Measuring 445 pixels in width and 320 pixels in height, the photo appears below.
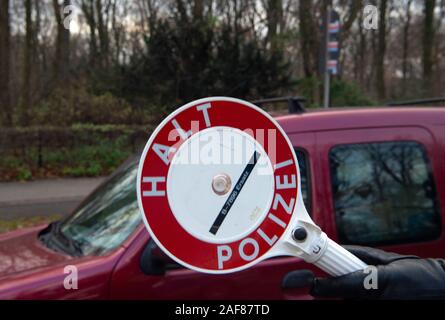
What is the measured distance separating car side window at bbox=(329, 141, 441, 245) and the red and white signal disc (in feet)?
5.66

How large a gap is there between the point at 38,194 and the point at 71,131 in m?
2.56

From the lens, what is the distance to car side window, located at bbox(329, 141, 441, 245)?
9.35 feet

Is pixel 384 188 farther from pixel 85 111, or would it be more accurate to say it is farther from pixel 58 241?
pixel 85 111

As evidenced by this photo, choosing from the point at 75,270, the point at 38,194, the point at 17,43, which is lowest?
the point at 38,194

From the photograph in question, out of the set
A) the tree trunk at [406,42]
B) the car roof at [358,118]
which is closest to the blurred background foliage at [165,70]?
the tree trunk at [406,42]

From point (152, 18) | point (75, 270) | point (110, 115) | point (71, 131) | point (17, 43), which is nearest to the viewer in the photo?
point (75, 270)

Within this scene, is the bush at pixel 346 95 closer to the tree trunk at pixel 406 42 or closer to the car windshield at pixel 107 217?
the tree trunk at pixel 406 42

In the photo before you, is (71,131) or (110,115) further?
(110,115)

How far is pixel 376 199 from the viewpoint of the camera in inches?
114

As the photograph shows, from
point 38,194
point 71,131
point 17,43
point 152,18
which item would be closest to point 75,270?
point 38,194

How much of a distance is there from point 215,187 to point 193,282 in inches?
56.2

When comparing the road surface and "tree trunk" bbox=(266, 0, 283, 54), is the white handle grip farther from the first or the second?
"tree trunk" bbox=(266, 0, 283, 54)
